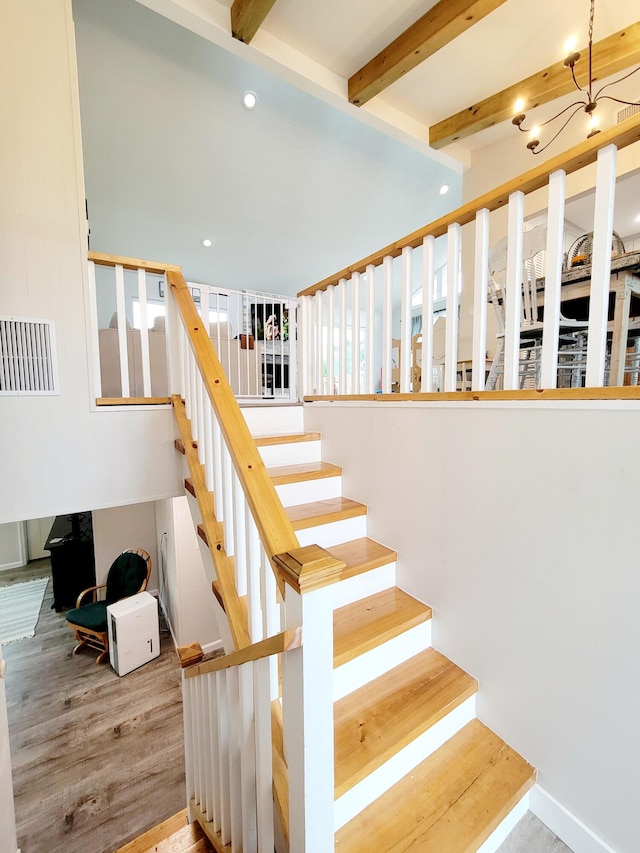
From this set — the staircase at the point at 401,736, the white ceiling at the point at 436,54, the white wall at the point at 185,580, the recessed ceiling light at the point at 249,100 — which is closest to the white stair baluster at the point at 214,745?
the staircase at the point at 401,736

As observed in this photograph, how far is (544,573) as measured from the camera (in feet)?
4.17

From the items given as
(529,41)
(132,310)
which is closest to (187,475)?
(529,41)

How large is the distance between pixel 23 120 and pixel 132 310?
15.7ft

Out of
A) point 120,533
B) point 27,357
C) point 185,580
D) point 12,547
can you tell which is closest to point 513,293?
point 27,357

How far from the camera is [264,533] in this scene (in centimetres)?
92

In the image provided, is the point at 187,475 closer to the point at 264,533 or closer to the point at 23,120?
the point at 264,533

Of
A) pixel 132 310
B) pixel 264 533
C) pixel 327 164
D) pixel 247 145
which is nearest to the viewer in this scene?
pixel 264 533

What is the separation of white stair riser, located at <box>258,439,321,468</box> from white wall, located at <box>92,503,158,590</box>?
3.18m

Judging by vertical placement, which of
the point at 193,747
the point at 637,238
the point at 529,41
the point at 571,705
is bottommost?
the point at 193,747

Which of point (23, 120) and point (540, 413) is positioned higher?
point (23, 120)

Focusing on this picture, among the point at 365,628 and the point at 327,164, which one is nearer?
the point at 365,628

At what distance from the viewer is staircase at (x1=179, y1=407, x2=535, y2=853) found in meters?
1.15

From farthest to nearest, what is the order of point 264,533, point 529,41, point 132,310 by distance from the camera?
point 132,310
point 529,41
point 264,533

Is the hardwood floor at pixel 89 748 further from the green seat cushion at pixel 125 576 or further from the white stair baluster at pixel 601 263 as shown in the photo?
the white stair baluster at pixel 601 263
